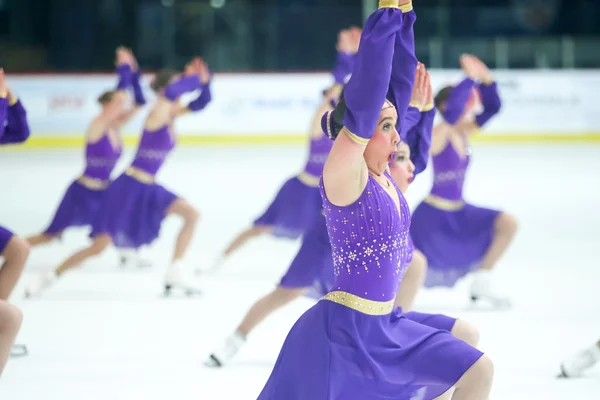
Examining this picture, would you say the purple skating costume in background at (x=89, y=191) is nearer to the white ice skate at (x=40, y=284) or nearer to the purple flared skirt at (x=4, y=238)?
the white ice skate at (x=40, y=284)

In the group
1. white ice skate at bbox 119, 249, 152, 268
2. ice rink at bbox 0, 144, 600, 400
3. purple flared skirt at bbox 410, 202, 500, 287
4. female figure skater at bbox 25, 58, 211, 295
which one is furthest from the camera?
white ice skate at bbox 119, 249, 152, 268

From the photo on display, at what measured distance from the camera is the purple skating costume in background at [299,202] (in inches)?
294

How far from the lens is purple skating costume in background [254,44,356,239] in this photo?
294 inches

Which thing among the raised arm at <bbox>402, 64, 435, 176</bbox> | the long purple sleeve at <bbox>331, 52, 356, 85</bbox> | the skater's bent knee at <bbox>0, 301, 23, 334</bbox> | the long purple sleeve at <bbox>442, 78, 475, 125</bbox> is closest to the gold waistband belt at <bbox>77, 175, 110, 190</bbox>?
the long purple sleeve at <bbox>331, 52, 356, 85</bbox>

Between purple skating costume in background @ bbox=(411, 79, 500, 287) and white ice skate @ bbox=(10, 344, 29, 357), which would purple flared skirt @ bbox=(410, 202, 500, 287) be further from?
white ice skate @ bbox=(10, 344, 29, 357)

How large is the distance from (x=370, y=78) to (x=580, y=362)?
2.43 m

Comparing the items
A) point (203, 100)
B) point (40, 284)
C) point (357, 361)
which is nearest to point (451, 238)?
point (203, 100)

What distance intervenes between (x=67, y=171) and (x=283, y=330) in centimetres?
774

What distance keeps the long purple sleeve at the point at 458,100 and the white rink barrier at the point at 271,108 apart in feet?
29.5

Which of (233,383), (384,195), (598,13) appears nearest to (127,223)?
(233,383)

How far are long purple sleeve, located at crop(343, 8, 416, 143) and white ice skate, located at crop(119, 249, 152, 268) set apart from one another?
18.3 feet

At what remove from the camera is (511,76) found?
1552cm

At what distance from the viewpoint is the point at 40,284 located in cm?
707

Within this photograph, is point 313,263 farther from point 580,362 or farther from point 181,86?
point 181,86
